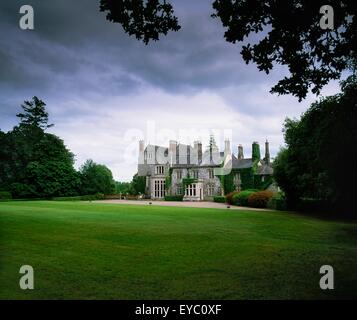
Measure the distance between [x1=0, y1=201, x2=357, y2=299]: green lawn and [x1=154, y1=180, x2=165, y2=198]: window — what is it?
47.7 m

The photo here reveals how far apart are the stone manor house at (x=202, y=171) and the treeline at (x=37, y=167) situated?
11645 millimetres

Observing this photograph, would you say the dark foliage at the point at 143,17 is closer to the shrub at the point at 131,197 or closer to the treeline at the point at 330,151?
the treeline at the point at 330,151

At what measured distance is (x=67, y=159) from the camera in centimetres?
6159

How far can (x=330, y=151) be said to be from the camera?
64.9 ft

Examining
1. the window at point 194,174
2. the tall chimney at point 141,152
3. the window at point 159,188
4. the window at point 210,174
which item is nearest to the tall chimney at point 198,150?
the window at point 194,174

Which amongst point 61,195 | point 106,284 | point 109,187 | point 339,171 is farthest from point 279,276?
point 109,187

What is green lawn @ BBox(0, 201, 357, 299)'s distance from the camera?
22.0ft

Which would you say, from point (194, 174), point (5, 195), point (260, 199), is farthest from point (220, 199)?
point (5, 195)

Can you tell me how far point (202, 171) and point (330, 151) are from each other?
131 ft

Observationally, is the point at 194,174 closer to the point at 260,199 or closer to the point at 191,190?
the point at 191,190

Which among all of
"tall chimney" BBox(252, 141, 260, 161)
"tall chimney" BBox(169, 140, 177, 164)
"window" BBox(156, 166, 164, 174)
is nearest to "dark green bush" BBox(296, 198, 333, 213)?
"tall chimney" BBox(252, 141, 260, 161)

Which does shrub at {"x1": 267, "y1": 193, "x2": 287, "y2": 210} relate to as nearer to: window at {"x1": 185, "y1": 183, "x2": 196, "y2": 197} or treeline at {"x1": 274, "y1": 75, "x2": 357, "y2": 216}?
treeline at {"x1": 274, "y1": 75, "x2": 357, "y2": 216}

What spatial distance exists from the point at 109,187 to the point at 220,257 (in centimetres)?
6213

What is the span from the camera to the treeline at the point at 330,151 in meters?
19.1
